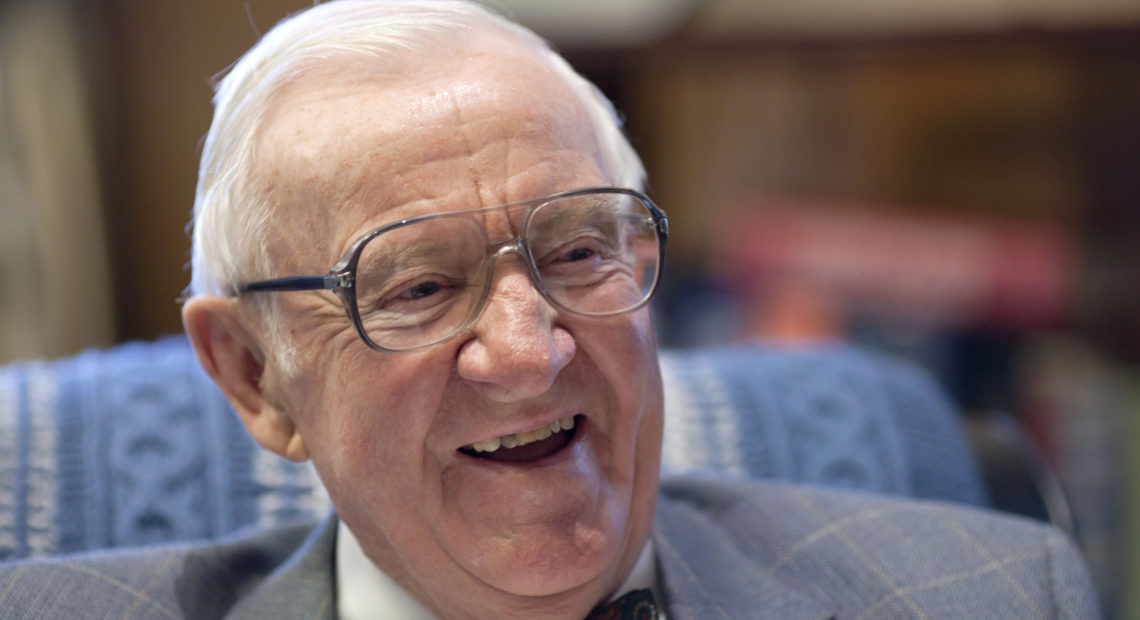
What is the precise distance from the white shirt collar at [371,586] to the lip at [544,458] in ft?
0.74

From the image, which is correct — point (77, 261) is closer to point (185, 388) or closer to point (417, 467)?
point (185, 388)

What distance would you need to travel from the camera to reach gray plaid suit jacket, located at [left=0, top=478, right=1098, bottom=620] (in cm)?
122

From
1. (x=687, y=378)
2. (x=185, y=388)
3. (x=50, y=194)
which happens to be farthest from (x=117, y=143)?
(x=687, y=378)

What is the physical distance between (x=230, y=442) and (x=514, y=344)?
2.67 ft

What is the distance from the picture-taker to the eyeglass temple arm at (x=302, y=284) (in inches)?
41.1

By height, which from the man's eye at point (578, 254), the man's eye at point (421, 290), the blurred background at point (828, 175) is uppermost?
the man's eye at point (578, 254)

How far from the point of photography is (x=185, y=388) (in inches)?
65.1

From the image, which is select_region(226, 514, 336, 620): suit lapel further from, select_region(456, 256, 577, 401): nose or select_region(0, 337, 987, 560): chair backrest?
select_region(456, 256, 577, 401): nose

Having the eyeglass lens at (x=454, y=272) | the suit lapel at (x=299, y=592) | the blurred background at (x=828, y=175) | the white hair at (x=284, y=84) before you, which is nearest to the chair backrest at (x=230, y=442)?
the suit lapel at (x=299, y=592)

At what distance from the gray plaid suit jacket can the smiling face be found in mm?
215

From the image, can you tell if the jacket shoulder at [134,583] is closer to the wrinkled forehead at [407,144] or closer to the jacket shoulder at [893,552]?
the wrinkled forehead at [407,144]

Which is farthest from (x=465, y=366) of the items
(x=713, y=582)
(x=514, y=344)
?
(x=713, y=582)

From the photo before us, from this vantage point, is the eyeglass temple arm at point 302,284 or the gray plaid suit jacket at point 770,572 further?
the gray plaid suit jacket at point 770,572

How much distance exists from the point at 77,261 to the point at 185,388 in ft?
6.80
